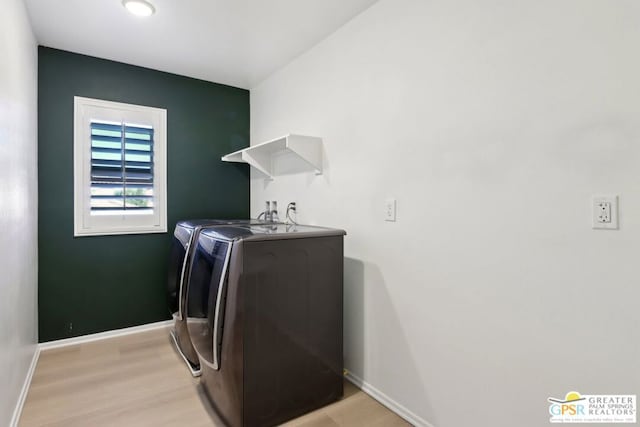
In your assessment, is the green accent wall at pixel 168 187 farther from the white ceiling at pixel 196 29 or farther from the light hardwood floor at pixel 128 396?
the light hardwood floor at pixel 128 396

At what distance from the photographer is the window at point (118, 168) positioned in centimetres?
276

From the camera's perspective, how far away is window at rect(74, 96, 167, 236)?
2.76m

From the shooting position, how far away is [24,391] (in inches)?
79.1

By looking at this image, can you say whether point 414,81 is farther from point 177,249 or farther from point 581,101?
point 177,249

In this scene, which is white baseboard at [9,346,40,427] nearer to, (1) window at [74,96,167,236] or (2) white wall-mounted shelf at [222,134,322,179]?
(1) window at [74,96,167,236]

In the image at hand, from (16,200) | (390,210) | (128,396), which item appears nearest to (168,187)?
(16,200)

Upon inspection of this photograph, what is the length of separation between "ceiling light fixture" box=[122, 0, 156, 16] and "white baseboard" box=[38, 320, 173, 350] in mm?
2492

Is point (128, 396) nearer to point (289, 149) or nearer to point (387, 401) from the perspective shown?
point (387, 401)

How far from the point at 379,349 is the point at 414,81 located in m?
1.53

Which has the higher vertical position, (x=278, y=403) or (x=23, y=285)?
(x=23, y=285)

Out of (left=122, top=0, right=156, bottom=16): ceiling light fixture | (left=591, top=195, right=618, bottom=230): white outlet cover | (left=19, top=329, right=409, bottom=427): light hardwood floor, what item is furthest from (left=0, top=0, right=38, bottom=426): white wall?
(left=591, top=195, right=618, bottom=230): white outlet cover

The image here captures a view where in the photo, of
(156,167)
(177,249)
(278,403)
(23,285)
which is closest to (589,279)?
(278,403)

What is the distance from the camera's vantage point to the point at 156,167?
3.06 meters

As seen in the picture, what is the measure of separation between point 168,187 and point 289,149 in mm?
1368
